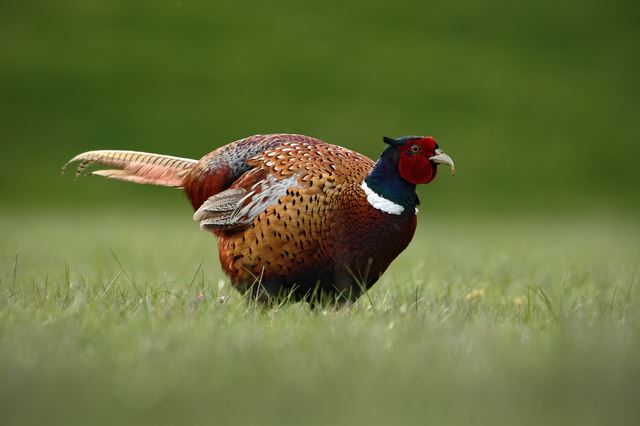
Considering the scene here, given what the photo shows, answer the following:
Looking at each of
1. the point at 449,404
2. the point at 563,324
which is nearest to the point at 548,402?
the point at 449,404

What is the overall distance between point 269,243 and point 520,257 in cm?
311

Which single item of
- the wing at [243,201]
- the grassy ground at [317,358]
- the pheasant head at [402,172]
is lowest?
the grassy ground at [317,358]

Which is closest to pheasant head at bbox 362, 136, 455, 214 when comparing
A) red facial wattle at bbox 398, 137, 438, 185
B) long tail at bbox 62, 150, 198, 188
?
red facial wattle at bbox 398, 137, 438, 185

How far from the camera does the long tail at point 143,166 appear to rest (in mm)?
3996

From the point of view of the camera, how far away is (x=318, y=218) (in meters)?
3.33

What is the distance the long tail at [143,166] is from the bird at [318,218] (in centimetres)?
44

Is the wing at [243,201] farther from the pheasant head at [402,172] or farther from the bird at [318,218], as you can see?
the pheasant head at [402,172]

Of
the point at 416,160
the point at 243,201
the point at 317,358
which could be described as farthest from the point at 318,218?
the point at 317,358

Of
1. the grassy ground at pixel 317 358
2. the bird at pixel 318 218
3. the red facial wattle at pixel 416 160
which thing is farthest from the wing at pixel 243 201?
the red facial wattle at pixel 416 160

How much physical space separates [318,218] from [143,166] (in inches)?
45.0

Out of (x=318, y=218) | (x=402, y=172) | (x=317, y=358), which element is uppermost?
(x=402, y=172)

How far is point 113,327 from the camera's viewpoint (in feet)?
8.54

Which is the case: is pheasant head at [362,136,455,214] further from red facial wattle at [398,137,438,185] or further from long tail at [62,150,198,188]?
→ long tail at [62,150,198,188]

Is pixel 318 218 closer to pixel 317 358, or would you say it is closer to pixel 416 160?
pixel 416 160
